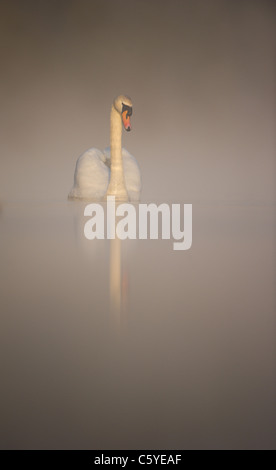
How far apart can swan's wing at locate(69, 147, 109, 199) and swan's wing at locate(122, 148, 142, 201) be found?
0.47ft

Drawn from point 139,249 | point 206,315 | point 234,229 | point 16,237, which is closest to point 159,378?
point 206,315

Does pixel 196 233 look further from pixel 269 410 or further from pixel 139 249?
pixel 269 410

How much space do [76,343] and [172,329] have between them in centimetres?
8

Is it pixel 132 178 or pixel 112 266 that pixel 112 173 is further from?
pixel 112 266

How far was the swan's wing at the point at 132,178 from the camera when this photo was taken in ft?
8.68

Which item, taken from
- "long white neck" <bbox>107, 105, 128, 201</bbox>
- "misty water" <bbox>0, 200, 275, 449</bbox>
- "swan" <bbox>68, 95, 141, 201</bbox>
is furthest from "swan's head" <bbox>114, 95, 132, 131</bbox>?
"misty water" <bbox>0, 200, 275, 449</bbox>

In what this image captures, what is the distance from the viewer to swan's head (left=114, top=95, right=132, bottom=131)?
94.6 inches

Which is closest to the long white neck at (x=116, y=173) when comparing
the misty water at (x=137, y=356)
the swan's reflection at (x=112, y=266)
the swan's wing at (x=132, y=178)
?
the swan's wing at (x=132, y=178)

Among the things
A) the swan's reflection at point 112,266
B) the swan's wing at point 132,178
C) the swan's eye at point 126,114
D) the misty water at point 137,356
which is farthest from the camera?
the swan's wing at point 132,178

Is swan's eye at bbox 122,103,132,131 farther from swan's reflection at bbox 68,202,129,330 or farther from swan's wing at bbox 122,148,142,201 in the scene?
swan's reflection at bbox 68,202,129,330

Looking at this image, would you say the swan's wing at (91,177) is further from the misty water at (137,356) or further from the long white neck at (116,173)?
the misty water at (137,356)

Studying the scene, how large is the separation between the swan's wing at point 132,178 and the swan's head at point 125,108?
0.32 metres

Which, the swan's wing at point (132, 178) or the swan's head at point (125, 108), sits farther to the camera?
the swan's wing at point (132, 178)
